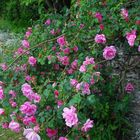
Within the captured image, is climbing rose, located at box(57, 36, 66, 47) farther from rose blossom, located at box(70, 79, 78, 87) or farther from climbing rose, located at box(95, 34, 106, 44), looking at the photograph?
rose blossom, located at box(70, 79, 78, 87)

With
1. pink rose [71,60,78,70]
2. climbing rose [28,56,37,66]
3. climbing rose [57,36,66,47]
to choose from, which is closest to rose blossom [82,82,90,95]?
pink rose [71,60,78,70]

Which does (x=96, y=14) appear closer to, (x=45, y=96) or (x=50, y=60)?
(x=50, y=60)

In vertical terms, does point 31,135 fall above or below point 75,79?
below

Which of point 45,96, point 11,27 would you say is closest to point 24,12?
point 11,27

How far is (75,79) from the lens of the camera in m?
3.12

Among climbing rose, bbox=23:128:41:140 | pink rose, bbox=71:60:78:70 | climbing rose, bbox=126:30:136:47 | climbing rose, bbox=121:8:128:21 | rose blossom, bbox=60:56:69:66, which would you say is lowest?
climbing rose, bbox=23:128:41:140

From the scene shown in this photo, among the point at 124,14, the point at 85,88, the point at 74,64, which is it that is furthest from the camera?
the point at 74,64

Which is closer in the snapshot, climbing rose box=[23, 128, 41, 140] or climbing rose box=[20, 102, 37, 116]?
climbing rose box=[23, 128, 41, 140]

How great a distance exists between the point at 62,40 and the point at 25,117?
836 mm

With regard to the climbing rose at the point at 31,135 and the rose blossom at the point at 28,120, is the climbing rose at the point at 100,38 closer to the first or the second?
the rose blossom at the point at 28,120

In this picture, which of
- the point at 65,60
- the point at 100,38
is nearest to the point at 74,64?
the point at 65,60

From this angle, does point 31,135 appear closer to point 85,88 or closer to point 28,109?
point 28,109

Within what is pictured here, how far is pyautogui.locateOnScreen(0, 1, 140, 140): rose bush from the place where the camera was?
118 inches

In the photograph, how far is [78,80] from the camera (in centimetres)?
309
